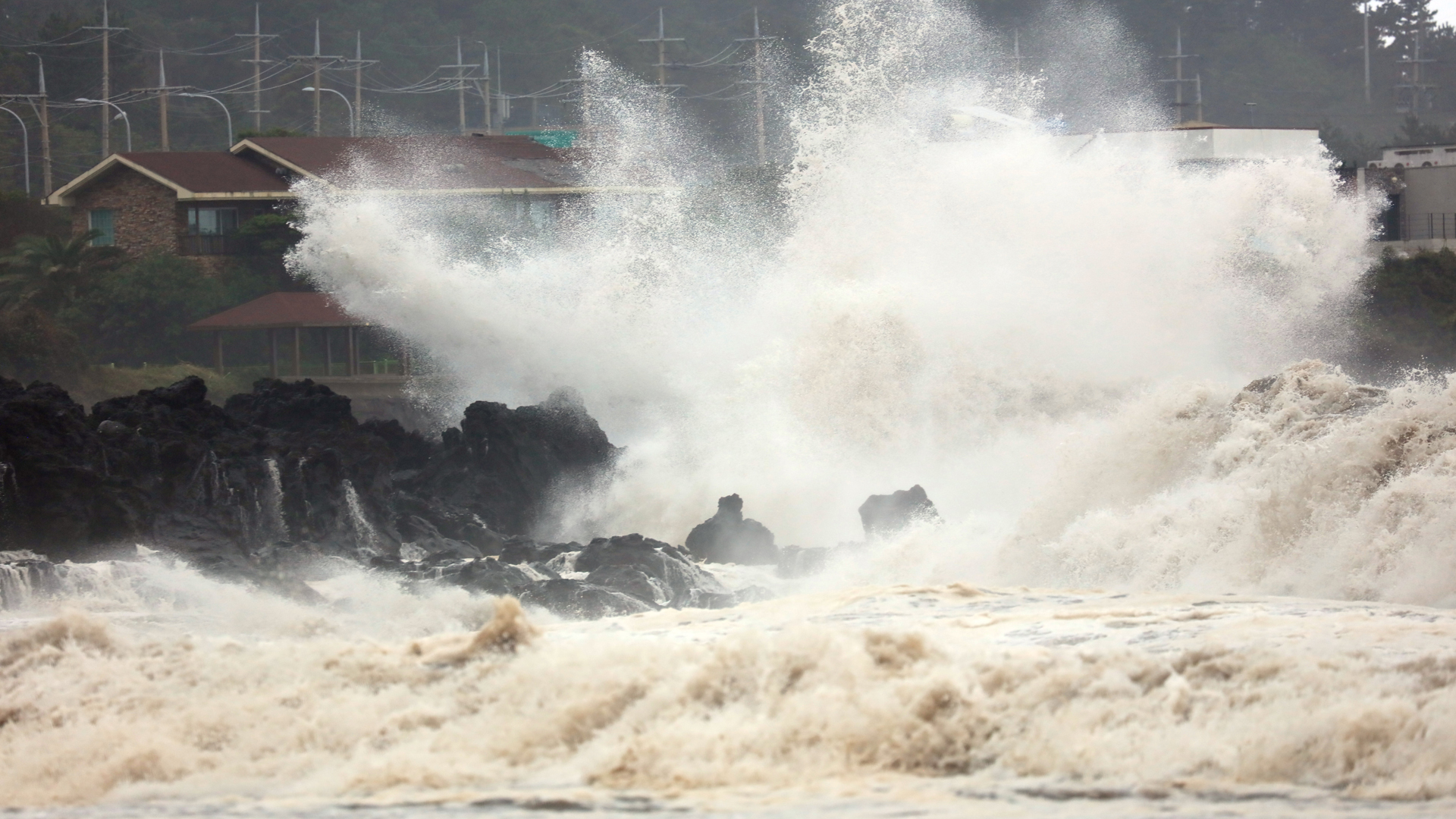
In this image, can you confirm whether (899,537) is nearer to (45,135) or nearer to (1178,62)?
(45,135)

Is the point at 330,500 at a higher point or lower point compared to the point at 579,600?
higher

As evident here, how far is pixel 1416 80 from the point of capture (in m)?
→ 87.7

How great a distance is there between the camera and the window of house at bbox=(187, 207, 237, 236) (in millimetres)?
43438

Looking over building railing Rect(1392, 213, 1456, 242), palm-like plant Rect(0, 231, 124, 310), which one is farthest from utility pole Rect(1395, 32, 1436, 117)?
palm-like plant Rect(0, 231, 124, 310)

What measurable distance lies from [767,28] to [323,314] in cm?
4149

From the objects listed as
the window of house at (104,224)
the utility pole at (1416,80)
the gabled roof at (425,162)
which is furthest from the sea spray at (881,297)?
the utility pole at (1416,80)

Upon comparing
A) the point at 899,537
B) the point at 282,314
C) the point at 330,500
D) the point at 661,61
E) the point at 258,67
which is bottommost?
the point at 899,537

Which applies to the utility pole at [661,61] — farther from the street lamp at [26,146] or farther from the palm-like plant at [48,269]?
the palm-like plant at [48,269]

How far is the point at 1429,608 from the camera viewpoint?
41.7 feet

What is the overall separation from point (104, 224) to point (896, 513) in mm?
29781

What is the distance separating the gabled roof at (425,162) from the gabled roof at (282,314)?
113 inches

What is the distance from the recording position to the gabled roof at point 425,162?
40.2 meters

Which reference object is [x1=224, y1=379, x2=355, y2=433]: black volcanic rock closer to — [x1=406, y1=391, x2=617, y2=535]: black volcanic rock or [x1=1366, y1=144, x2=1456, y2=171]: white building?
[x1=406, y1=391, x2=617, y2=535]: black volcanic rock

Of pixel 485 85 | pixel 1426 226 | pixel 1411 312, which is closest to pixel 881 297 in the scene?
pixel 1411 312
